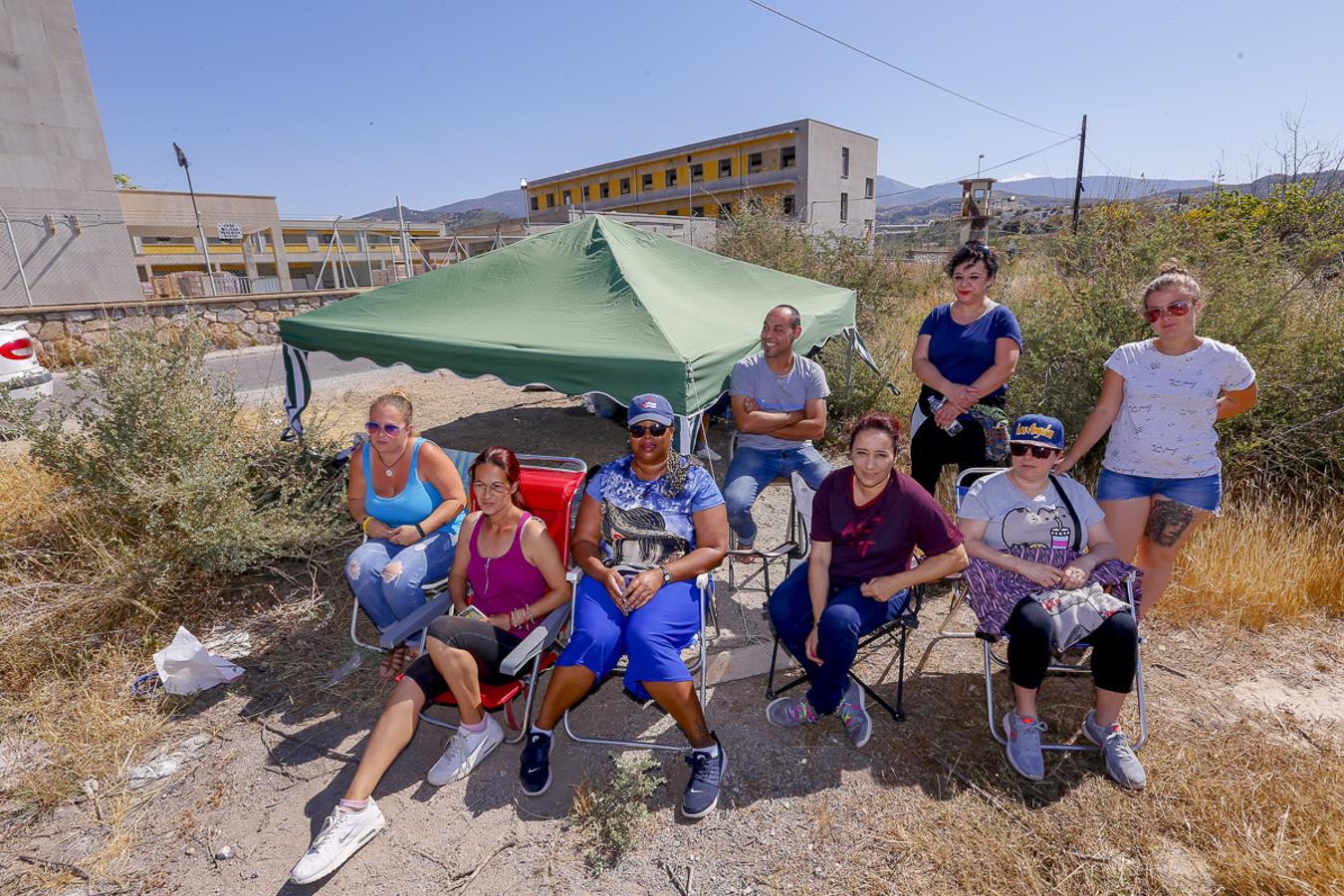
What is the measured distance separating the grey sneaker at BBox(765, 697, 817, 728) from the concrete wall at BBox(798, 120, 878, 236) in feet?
119

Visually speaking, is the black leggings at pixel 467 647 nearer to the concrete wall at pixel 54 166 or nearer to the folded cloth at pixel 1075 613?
the folded cloth at pixel 1075 613

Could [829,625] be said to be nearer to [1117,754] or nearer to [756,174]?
[1117,754]

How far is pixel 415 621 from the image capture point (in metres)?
2.91

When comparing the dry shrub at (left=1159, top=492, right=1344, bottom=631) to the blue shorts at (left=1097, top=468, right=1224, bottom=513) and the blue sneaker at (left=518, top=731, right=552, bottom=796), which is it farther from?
the blue sneaker at (left=518, top=731, right=552, bottom=796)

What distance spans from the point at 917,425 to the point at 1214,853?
2308 mm

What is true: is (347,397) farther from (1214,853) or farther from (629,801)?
(1214,853)

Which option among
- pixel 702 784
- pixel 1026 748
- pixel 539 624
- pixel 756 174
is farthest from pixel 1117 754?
pixel 756 174

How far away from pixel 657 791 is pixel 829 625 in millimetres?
969

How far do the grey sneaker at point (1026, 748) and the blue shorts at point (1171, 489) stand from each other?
3.85ft

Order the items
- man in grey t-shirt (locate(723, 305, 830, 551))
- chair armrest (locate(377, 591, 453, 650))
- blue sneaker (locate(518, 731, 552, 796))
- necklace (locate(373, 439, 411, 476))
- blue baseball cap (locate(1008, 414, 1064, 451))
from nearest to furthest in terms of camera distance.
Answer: blue sneaker (locate(518, 731, 552, 796)) < blue baseball cap (locate(1008, 414, 1064, 451)) < chair armrest (locate(377, 591, 453, 650)) < necklace (locate(373, 439, 411, 476)) < man in grey t-shirt (locate(723, 305, 830, 551))

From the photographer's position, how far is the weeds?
232 cm

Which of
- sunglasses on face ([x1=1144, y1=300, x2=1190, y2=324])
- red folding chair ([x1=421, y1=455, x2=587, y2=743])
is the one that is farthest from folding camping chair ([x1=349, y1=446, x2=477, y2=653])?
sunglasses on face ([x1=1144, y1=300, x2=1190, y2=324])

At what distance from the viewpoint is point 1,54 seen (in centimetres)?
1312

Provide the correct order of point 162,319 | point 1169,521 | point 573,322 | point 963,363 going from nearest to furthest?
point 1169,521
point 963,363
point 573,322
point 162,319
